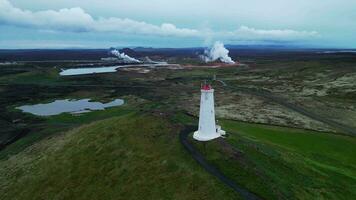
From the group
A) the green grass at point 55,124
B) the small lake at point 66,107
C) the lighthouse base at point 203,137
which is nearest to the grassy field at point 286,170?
the lighthouse base at point 203,137

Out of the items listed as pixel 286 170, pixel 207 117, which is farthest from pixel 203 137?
pixel 286 170

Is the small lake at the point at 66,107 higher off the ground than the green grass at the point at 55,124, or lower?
lower

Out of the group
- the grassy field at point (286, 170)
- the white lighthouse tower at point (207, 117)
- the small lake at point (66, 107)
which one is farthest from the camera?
the small lake at point (66, 107)

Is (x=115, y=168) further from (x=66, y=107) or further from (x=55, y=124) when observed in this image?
(x=66, y=107)

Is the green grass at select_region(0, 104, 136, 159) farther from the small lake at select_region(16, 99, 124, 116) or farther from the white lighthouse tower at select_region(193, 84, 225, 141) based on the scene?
the white lighthouse tower at select_region(193, 84, 225, 141)

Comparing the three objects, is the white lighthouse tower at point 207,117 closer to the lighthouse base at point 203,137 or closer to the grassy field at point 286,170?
the lighthouse base at point 203,137

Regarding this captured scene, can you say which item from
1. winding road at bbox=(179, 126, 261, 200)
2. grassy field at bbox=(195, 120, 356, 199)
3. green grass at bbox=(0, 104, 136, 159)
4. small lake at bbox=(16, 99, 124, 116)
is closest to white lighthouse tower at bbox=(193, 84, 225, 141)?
grassy field at bbox=(195, 120, 356, 199)
